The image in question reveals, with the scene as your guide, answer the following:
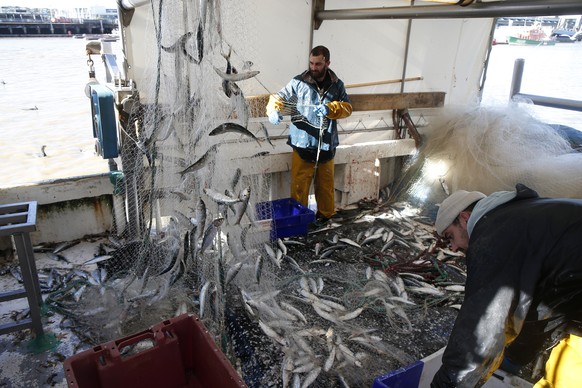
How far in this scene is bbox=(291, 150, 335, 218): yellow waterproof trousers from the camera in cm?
568

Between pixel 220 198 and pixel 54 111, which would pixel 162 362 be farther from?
pixel 54 111

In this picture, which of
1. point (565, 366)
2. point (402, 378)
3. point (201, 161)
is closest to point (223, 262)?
point (201, 161)

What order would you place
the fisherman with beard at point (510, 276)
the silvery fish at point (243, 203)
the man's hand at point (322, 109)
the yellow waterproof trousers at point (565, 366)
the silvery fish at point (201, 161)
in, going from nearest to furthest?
the fisherman with beard at point (510, 276) → the yellow waterproof trousers at point (565, 366) → the silvery fish at point (201, 161) → the silvery fish at point (243, 203) → the man's hand at point (322, 109)

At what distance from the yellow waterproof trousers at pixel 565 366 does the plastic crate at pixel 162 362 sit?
73.4 inches

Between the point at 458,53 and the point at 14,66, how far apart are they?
2026 cm

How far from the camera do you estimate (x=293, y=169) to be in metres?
5.75

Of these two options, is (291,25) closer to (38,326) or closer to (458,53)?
(458,53)

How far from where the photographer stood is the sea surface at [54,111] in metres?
7.27

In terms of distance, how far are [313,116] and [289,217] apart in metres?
1.40

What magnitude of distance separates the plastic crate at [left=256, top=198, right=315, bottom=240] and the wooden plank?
4.36 feet

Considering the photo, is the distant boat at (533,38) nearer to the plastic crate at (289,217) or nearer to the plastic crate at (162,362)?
the plastic crate at (289,217)

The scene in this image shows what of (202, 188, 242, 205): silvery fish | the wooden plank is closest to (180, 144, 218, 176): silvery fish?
(202, 188, 242, 205): silvery fish

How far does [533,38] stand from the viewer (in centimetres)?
3900

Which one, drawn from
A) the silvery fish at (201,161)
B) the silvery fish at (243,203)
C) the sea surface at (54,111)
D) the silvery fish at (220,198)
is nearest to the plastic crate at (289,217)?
the silvery fish at (243,203)
